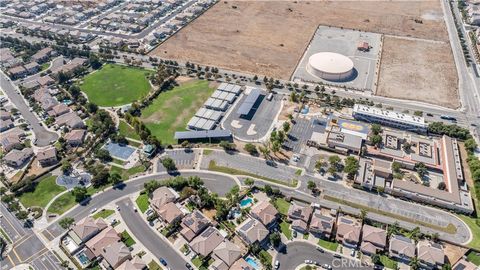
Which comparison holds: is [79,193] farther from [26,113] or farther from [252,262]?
[26,113]

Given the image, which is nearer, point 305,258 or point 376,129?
point 305,258

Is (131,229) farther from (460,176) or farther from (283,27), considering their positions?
(283,27)

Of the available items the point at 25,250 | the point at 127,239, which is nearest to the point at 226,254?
the point at 127,239

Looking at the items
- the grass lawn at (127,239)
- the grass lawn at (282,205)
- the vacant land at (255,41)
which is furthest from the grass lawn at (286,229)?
the vacant land at (255,41)

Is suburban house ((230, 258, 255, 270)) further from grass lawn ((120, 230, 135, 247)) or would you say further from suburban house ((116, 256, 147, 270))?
grass lawn ((120, 230, 135, 247))

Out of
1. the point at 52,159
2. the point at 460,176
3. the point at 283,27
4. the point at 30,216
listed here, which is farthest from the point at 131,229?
the point at 283,27

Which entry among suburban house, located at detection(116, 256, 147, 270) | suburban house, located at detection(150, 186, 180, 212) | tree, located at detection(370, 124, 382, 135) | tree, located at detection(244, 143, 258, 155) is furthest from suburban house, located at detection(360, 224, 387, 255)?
suburban house, located at detection(116, 256, 147, 270)
